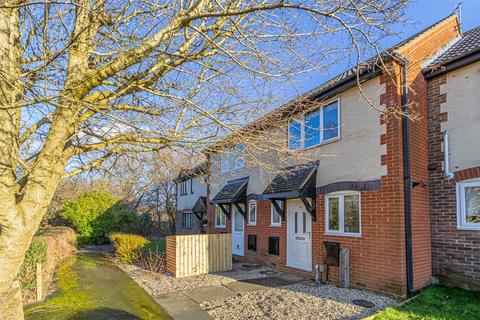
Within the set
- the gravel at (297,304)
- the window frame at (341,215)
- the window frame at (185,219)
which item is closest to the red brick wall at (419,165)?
the window frame at (341,215)

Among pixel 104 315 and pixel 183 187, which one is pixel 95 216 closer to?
pixel 183 187

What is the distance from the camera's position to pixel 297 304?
6797mm

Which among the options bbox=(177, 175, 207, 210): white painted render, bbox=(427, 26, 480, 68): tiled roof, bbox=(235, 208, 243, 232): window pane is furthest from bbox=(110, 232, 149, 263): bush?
bbox=(427, 26, 480, 68): tiled roof

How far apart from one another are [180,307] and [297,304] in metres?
2.41

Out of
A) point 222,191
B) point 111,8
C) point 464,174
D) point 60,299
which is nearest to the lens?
point 111,8

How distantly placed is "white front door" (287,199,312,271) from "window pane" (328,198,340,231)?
2.99 ft

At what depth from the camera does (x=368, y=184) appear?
26.0ft

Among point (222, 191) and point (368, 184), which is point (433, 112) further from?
point (222, 191)

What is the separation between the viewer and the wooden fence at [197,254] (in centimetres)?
1019

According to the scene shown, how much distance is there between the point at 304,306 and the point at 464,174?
14.9 ft

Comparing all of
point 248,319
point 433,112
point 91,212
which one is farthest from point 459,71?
point 91,212

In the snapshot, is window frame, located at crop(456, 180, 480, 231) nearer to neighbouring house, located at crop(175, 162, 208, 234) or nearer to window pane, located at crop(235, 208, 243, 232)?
window pane, located at crop(235, 208, 243, 232)

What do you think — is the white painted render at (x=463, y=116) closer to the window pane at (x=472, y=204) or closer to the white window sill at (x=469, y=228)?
the window pane at (x=472, y=204)

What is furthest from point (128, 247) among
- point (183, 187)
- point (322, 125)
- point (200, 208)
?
point (183, 187)
